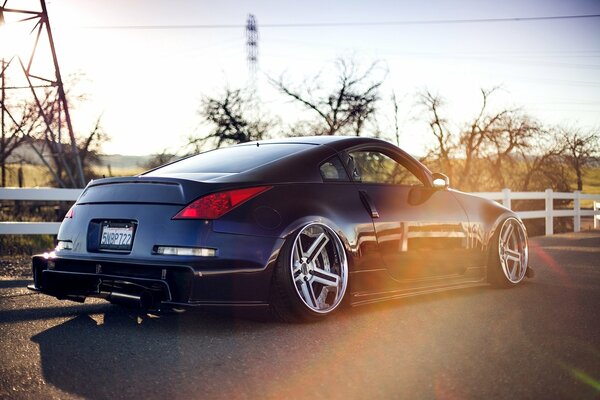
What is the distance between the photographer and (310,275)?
4.93 metres

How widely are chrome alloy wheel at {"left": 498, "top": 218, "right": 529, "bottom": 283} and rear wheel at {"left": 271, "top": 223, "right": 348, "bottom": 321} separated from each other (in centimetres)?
236

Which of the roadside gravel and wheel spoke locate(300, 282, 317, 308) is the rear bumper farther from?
the roadside gravel

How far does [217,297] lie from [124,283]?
1.93ft

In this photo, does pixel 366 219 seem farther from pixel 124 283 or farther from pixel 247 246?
pixel 124 283

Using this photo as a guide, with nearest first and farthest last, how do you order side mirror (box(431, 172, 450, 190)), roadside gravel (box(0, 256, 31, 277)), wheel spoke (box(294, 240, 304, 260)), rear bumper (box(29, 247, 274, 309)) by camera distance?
rear bumper (box(29, 247, 274, 309))
wheel spoke (box(294, 240, 304, 260))
side mirror (box(431, 172, 450, 190))
roadside gravel (box(0, 256, 31, 277))

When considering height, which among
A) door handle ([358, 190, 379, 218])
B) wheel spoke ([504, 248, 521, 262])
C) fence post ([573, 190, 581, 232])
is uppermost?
door handle ([358, 190, 379, 218])

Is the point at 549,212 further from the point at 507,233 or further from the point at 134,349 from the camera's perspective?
the point at 134,349

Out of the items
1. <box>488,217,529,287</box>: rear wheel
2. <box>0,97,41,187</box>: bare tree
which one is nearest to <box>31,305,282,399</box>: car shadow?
<box>488,217,529,287</box>: rear wheel

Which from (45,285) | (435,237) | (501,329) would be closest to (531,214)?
(435,237)

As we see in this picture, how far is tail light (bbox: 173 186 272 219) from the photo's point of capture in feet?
14.6

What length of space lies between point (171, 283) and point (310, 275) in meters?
1.02

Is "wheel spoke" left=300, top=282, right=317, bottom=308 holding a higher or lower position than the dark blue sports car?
lower

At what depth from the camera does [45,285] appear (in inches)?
196

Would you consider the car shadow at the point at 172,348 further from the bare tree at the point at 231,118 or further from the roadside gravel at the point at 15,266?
the bare tree at the point at 231,118
